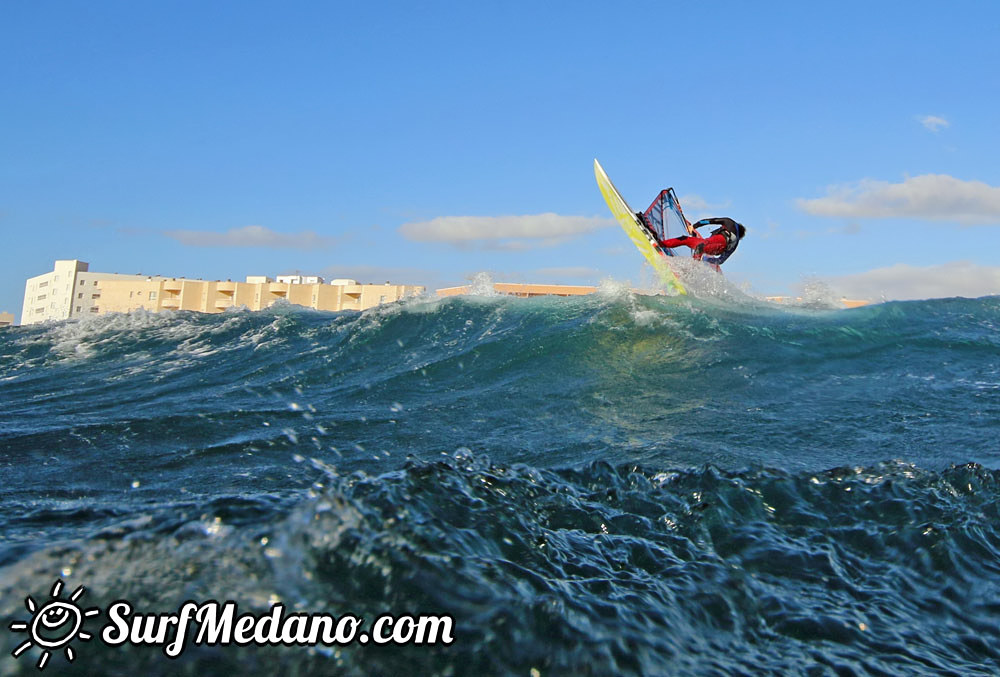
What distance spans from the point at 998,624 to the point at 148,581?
2.76m

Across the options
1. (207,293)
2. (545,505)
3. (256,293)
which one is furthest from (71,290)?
(545,505)

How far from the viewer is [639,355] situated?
845 cm

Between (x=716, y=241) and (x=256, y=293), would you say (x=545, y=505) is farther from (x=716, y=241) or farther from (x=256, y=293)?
(x=256, y=293)

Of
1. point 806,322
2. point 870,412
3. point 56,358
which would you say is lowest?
point 56,358

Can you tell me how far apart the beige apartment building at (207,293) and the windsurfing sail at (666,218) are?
54148 mm

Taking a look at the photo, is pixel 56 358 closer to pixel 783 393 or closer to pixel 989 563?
pixel 783 393

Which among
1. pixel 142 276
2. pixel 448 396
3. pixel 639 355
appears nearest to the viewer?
pixel 448 396

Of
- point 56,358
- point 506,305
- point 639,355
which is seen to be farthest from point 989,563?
point 56,358

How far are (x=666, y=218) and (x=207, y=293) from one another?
220ft

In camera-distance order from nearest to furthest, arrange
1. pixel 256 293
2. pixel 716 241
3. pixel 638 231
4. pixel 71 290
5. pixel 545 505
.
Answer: pixel 545 505 → pixel 716 241 → pixel 638 231 → pixel 256 293 → pixel 71 290

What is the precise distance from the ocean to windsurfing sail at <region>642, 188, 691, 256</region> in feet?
16.5

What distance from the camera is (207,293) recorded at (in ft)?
238

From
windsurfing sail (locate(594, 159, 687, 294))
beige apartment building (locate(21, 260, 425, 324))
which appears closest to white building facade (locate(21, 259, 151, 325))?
beige apartment building (locate(21, 260, 425, 324))

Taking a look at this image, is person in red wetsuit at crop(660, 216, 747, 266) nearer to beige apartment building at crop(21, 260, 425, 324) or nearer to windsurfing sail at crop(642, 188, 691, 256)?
windsurfing sail at crop(642, 188, 691, 256)
